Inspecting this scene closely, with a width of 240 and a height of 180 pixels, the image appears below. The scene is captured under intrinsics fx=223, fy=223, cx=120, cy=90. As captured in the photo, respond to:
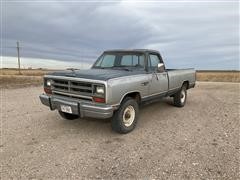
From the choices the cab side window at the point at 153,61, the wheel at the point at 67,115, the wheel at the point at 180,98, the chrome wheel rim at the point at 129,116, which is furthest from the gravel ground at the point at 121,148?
the cab side window at the point at 153,61

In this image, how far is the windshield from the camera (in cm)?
612

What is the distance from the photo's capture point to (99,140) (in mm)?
4699

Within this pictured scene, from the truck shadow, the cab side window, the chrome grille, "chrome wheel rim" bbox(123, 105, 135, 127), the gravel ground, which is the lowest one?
the gravel ground

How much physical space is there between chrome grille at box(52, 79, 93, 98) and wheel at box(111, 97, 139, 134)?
2.50 feet

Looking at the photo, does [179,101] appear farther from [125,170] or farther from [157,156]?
[125,170]

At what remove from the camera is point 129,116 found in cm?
523

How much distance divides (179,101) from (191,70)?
148 cm

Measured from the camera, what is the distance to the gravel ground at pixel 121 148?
3377 millimetres

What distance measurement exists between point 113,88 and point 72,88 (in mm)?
984

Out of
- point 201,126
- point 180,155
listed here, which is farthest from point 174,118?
point 180,155

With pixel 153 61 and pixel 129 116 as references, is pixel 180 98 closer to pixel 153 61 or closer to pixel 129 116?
pixel 153 61

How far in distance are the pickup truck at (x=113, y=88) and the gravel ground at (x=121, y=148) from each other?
54cm

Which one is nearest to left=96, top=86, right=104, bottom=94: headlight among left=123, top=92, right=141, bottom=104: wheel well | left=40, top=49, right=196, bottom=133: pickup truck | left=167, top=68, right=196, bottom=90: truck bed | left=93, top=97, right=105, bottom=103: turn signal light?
left=40, top=49, right=196, bottom=133: pickup truck

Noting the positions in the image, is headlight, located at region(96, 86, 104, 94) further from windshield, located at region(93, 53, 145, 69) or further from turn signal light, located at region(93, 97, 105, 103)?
windshield, located at region(93, 53, 145, 69)
